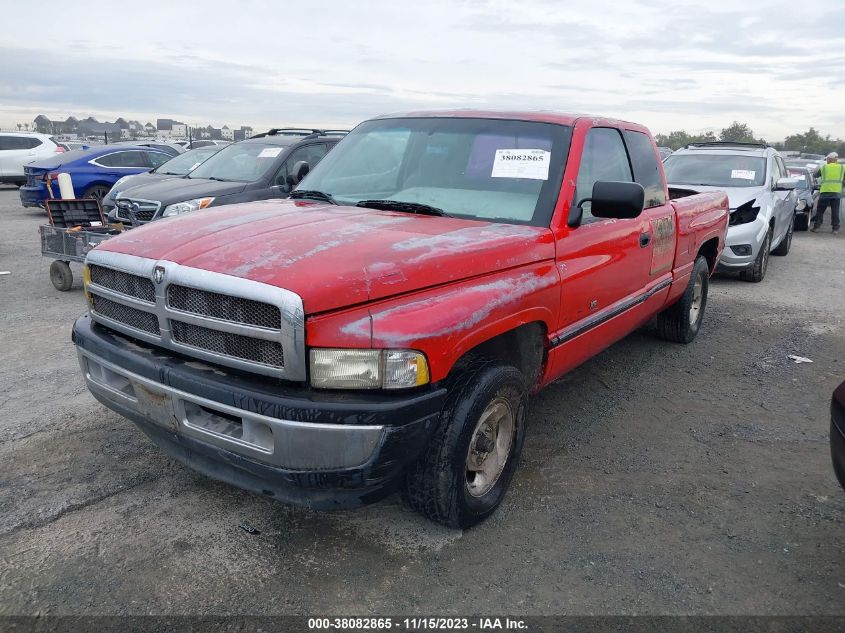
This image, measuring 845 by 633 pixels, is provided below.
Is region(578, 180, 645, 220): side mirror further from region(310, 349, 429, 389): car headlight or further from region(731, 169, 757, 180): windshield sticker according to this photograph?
region(731, 169, 757, 180): windshield sticker

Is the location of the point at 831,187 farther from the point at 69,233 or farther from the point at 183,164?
the point at 69,233

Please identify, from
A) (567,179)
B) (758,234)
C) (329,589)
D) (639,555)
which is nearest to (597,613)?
(639,555)

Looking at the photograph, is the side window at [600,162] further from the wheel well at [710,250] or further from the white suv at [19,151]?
the white suv at [19,151]

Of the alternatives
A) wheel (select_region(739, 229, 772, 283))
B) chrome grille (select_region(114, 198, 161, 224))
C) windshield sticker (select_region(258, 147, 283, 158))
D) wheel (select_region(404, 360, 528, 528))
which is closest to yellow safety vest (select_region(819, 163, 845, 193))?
wheel (select_region(739, 229, 772, 283))

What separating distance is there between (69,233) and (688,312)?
6.35m

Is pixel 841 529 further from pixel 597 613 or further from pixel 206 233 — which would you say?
pixel 206 233

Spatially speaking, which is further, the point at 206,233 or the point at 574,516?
the point at 574,516

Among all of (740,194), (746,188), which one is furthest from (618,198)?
(746,188)

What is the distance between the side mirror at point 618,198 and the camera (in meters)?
3.33

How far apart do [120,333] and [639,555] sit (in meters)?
2.61

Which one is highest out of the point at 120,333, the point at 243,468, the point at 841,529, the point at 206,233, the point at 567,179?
the point at 567,179

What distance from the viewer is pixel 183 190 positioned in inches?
313

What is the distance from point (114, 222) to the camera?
8.22 metres

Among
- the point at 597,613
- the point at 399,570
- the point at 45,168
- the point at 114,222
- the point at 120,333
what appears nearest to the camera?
the point at 597,613
